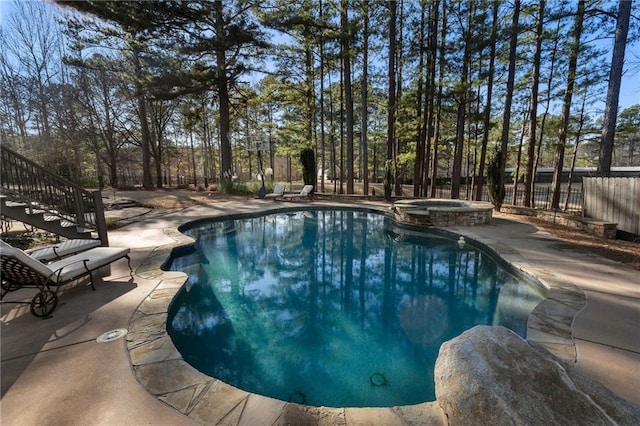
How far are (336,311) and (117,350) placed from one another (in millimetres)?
2606

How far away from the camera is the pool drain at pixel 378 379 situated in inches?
105

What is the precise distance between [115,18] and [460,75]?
14.2m

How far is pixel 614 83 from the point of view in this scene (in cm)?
756

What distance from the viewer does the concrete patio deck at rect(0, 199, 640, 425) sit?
1861 millimetres

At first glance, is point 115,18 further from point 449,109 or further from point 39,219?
point 449,109

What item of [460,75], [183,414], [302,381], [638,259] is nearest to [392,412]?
[302,381]

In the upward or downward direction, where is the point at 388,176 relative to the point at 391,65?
downward

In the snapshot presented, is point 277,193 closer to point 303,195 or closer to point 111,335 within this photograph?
point 303,195

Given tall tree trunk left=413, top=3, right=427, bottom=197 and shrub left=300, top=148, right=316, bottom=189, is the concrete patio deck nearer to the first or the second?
tall tree trunk left=413, top=3, right=427, bottom=197

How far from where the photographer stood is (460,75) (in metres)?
12.0

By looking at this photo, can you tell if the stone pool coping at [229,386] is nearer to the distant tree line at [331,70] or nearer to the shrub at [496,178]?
the shrub at [496,178]

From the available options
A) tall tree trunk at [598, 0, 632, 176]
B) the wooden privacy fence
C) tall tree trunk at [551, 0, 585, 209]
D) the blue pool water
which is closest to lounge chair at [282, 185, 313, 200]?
the blue pool water

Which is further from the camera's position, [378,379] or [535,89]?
[535,89]

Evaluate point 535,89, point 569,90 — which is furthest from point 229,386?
point 569,90
